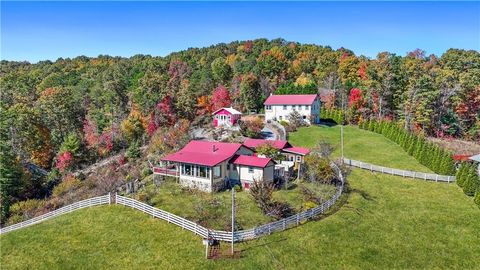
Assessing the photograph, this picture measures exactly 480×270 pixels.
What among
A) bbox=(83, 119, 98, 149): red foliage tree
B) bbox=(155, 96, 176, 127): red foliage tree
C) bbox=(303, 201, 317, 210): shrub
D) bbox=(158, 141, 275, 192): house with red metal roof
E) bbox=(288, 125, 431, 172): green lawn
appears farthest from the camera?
bbox=(155, 96, 176, 127): red foliage tree

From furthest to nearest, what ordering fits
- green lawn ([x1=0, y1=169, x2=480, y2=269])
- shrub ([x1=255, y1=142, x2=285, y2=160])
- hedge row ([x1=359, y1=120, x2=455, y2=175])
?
1. hedge row ([x1=359, y1=120, x2=455, y2=175])
2. shrub ([x1=255, y1=142, x2=285, y2=160])
3. green lawn ([x1=0, y1=169, x2=480, y2=269])

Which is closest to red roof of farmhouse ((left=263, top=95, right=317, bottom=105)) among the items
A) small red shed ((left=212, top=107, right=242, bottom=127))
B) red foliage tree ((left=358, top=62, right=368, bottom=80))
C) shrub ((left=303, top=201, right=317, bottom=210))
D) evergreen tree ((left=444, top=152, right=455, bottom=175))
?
small red shed ((left=212, top=107, right=242, bottom=127))

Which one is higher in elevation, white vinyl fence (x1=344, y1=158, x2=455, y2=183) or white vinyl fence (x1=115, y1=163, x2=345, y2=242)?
white vinyl fence (x1=344, y1=158, x2=455, y2=183)

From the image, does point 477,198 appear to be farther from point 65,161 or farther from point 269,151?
point 65,161

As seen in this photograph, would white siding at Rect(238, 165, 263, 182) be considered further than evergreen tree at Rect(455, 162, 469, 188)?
No

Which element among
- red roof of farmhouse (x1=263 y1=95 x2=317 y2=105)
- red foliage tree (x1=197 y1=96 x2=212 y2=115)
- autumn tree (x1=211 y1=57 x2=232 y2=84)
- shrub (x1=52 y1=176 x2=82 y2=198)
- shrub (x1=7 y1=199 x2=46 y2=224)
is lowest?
shrub (x1=7 y1=199 x2=46 y2=224)

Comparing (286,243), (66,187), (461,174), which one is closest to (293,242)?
(286,243)

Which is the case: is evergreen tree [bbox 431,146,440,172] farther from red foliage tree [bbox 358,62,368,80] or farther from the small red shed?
red foliage tree [bbox 358,62,368,80]
